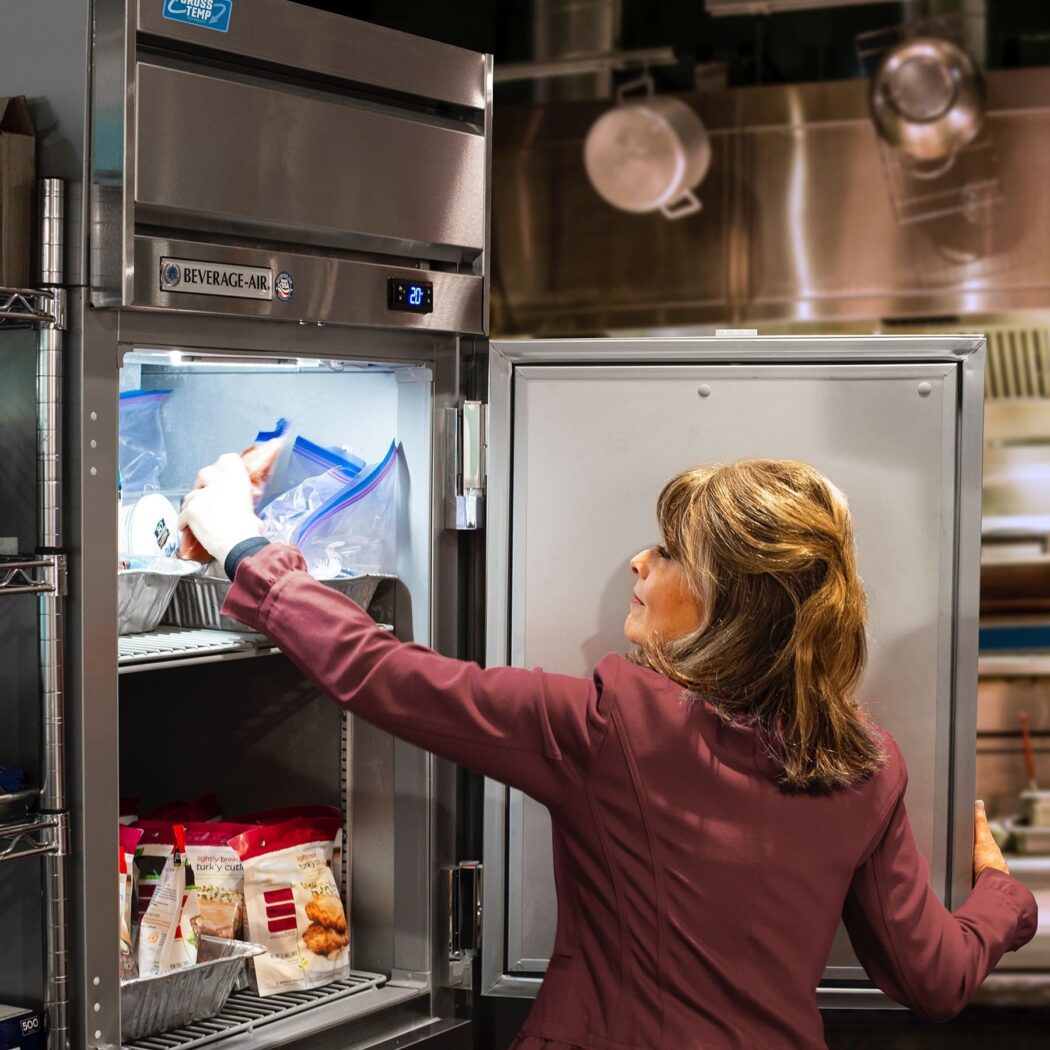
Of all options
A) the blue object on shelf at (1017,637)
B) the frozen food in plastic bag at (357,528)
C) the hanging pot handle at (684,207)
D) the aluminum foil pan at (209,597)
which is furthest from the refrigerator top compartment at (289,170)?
the blue object on shelf at (1017,637)

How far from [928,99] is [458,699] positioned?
242 centimetres

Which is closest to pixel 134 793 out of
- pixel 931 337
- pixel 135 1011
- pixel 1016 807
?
pixel 135 1011

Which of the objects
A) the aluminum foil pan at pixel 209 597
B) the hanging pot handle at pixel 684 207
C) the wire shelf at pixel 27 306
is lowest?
the aluminum foil pan at pixel 209 597

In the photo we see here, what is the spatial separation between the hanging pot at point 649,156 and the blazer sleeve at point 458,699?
2181mm

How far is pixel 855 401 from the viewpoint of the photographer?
1.74 metres

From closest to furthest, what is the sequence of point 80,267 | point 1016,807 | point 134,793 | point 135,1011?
point 80,267 → point 135,1011 → point 134,793 → point 1016,807

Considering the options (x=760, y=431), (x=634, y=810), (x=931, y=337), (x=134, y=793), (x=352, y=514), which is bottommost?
(x=134, y=793)

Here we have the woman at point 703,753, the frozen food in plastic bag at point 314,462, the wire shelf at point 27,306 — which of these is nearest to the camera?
the wire shelf at point 27,306

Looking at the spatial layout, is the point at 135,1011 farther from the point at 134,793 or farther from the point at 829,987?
the point at 829,987

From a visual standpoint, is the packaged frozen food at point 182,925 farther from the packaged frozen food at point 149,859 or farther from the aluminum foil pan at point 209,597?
the aluminum foil pan at point 209,597

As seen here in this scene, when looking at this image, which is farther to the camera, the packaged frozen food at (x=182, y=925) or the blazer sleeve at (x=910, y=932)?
the packaged frozen food at (x=182, y=925)

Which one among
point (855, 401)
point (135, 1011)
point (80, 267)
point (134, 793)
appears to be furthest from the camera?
point (134, 793)

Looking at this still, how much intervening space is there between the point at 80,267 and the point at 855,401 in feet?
3.08

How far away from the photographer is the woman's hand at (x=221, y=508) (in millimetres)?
1628
